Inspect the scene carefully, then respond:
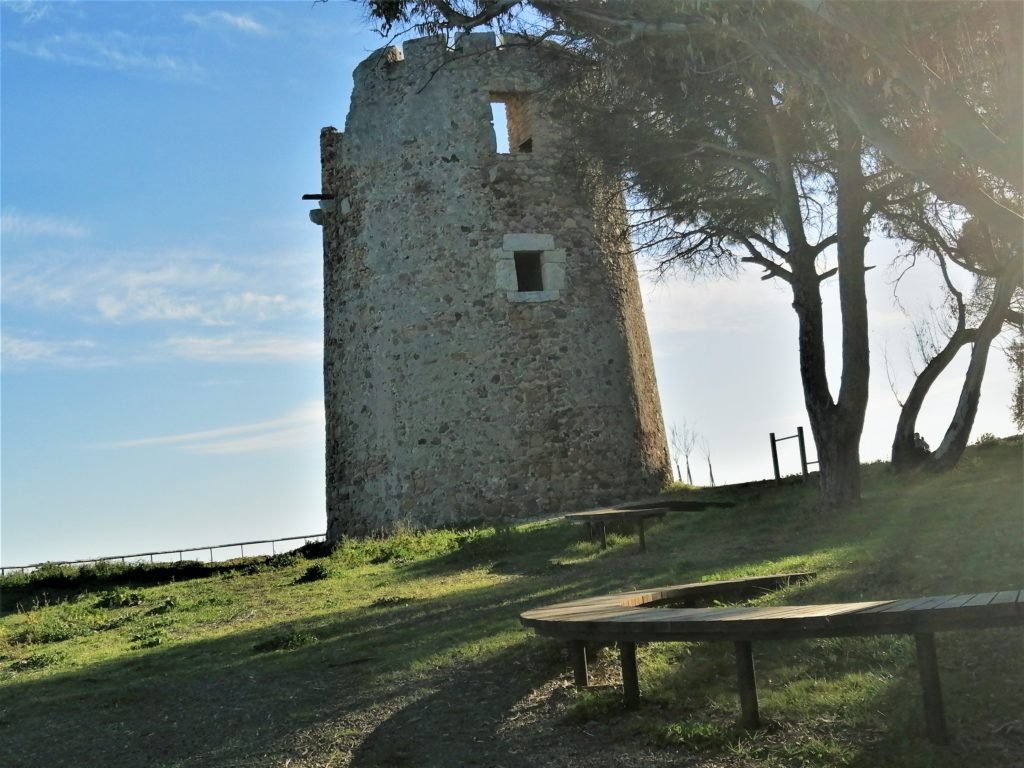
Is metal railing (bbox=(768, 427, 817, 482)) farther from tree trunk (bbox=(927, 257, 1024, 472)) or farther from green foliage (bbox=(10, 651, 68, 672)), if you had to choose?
green foliage (bbox=(10, 651, 68, 672))

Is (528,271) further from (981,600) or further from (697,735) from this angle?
(981,600)

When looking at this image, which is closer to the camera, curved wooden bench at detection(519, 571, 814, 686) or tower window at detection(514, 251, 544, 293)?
curved wooden bench at detection(519, 571, 814, 686)

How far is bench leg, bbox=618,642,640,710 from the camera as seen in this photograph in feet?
16.3

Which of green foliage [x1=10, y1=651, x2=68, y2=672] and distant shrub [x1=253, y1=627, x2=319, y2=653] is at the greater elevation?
distant shrub [x1=253, y1=627, x2=319, y2=653]

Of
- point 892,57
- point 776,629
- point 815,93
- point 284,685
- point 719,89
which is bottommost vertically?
point 284,685

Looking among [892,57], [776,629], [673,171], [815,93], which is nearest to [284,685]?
[776,629]

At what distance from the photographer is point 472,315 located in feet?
52.6

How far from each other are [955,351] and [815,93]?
6.48 meters

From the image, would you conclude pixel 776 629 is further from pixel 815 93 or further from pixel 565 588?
pixel 815 93

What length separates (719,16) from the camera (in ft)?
24.1

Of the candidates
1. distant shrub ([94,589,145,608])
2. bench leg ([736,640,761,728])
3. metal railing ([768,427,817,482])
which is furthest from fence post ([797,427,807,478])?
bench leg ([736,640,761,728])

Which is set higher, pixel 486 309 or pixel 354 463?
pixel 486 309

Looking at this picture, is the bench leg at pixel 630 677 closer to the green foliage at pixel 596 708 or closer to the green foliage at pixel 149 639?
the green foliage at pixel 596 708

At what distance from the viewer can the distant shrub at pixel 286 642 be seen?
25.4ft
